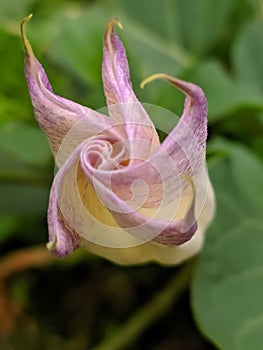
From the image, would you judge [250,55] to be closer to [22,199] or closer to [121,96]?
[22,199]

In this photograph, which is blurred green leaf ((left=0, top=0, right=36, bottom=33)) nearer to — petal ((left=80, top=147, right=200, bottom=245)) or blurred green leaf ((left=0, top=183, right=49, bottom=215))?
blurred green leaf ((left=0, top=183, right=49, bottom=215))

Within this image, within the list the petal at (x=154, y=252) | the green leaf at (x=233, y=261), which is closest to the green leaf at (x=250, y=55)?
the green leaf at (x=233, y=261)

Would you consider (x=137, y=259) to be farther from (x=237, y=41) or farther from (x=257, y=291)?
(x=237, y=41)

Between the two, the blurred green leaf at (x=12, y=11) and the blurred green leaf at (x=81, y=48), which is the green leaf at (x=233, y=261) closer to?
the blurred green leaf at (x=81, y=48)

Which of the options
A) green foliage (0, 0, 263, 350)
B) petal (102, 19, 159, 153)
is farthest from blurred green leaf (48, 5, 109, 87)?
petal (102, 19, 159, 153)

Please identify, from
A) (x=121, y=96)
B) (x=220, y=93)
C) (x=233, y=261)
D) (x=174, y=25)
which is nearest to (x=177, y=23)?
(x=174, y=25)

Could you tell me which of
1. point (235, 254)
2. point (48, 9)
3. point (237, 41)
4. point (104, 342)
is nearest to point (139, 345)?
point (104, 342)

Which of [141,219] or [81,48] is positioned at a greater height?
[141,219]
